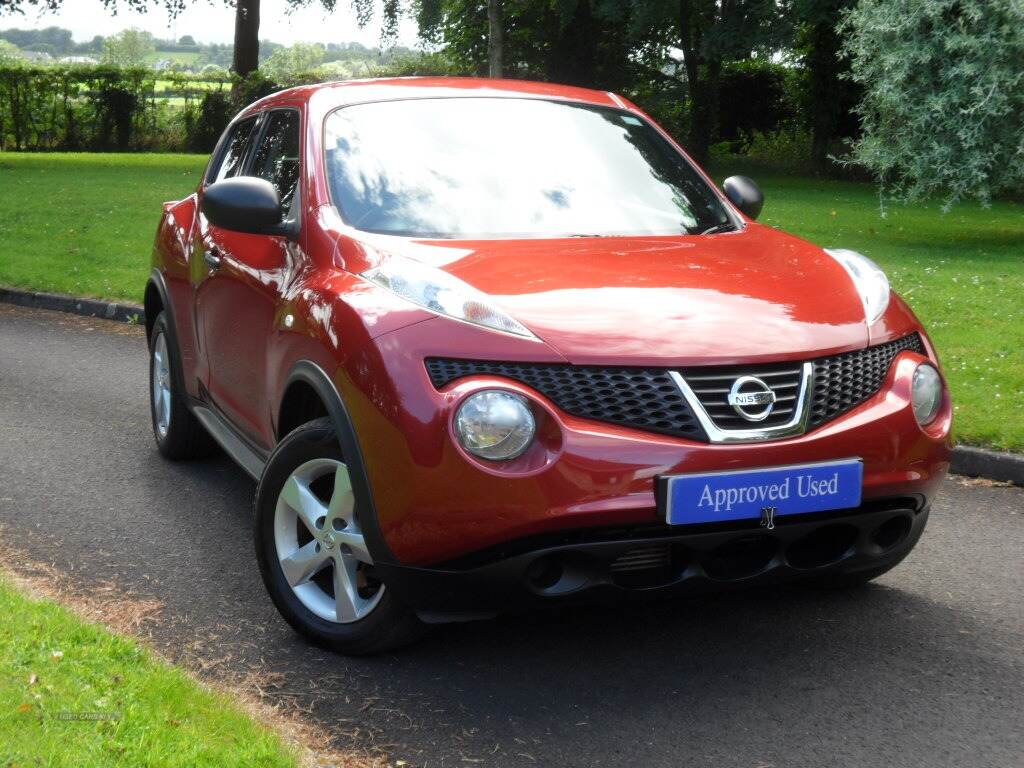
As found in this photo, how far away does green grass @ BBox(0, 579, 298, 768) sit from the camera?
3240mm

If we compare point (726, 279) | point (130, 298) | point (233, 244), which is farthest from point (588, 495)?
point (130, 298)

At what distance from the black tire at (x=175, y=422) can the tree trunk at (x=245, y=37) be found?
99.8ft

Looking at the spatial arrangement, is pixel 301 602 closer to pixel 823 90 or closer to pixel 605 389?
pixel 605 389

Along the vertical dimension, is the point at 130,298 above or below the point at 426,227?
below

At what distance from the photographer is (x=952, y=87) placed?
1698 cm

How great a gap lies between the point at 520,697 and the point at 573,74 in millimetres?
35889

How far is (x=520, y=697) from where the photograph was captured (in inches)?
152

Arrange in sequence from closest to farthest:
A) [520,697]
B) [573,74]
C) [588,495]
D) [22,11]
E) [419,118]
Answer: [588,495]
[520,697]
[419,118]
[22,11]
[573,74]

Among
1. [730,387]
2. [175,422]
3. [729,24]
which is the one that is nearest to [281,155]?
[175,422]

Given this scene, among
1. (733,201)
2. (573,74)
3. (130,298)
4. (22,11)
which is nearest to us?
(733,201)

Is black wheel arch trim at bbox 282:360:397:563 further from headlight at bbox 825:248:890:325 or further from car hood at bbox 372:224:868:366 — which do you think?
headlight at bbox 825:248:890:325

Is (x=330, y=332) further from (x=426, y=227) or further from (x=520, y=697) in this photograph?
(x=520, y=697)

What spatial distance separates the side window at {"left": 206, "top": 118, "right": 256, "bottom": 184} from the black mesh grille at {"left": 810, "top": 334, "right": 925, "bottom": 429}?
3143mm

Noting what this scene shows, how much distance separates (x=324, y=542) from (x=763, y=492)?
4.38 ft
